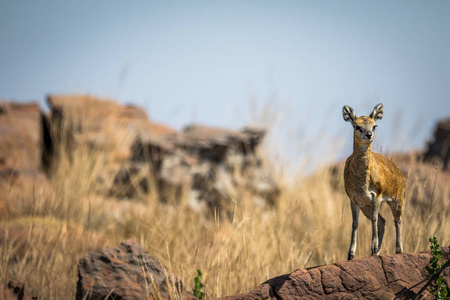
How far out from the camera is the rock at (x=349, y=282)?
2.96 meters

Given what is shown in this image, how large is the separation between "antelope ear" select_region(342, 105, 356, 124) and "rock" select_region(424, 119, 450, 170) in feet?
29.2

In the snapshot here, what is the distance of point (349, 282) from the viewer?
9.77 feet

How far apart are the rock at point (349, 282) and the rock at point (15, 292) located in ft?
6.33

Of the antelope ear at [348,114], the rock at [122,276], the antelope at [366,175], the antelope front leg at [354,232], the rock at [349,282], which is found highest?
the antelope ear at [348,114]

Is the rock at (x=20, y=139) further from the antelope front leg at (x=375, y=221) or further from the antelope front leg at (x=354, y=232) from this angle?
the antelope front leg at (x=375, y=221)

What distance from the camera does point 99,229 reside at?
7004mm

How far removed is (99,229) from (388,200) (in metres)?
4.98

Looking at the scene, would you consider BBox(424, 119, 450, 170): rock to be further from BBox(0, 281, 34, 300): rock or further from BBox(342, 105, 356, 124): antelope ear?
BBox(0, 281, 34, 300): rock

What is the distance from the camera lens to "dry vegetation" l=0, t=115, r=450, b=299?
4.07 metres

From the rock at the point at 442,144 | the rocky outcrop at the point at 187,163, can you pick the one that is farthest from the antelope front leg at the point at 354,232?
the rock at the point at 442,144

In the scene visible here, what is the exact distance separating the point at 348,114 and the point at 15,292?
3.09m

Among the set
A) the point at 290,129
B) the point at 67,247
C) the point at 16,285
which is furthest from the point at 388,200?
the point at 290,129

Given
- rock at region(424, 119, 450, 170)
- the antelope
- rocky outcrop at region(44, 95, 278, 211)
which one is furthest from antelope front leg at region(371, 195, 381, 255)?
rock at region(424, 119, 450, 170)

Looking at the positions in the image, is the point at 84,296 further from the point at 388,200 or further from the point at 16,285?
the point at 388,200
